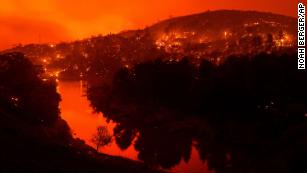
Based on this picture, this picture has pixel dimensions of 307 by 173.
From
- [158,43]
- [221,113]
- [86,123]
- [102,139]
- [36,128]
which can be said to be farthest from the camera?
[158,43]

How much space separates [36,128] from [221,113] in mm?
10738

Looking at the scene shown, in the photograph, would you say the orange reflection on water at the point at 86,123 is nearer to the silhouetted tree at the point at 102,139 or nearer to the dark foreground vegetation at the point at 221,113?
the silhouetted tree at the point at 102,139

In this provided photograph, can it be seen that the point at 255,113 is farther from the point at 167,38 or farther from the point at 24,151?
the point at 167,38

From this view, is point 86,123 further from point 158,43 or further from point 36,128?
point 158,43

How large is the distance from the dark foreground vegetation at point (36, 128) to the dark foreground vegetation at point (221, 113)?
232 cm

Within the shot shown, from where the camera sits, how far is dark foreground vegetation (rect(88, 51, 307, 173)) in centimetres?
2361

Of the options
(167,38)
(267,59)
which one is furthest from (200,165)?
(167,38)

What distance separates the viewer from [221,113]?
82.1 feet

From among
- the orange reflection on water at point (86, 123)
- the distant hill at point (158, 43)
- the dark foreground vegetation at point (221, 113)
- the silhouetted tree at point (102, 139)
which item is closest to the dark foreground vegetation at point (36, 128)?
the dark foreground vegetation at point (221, 113)

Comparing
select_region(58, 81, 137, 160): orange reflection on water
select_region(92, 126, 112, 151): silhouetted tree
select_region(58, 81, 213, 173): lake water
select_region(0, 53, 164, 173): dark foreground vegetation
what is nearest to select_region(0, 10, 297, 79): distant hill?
select_region(58, 81, 213, 173): lake water

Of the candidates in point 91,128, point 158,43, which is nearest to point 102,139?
point 91,128

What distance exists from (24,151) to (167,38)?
17391 cm

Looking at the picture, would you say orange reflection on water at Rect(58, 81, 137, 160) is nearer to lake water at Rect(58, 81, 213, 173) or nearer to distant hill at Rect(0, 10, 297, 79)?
lake water at Rect(58, 81, 213, 173)

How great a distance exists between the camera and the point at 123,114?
28828 mm
